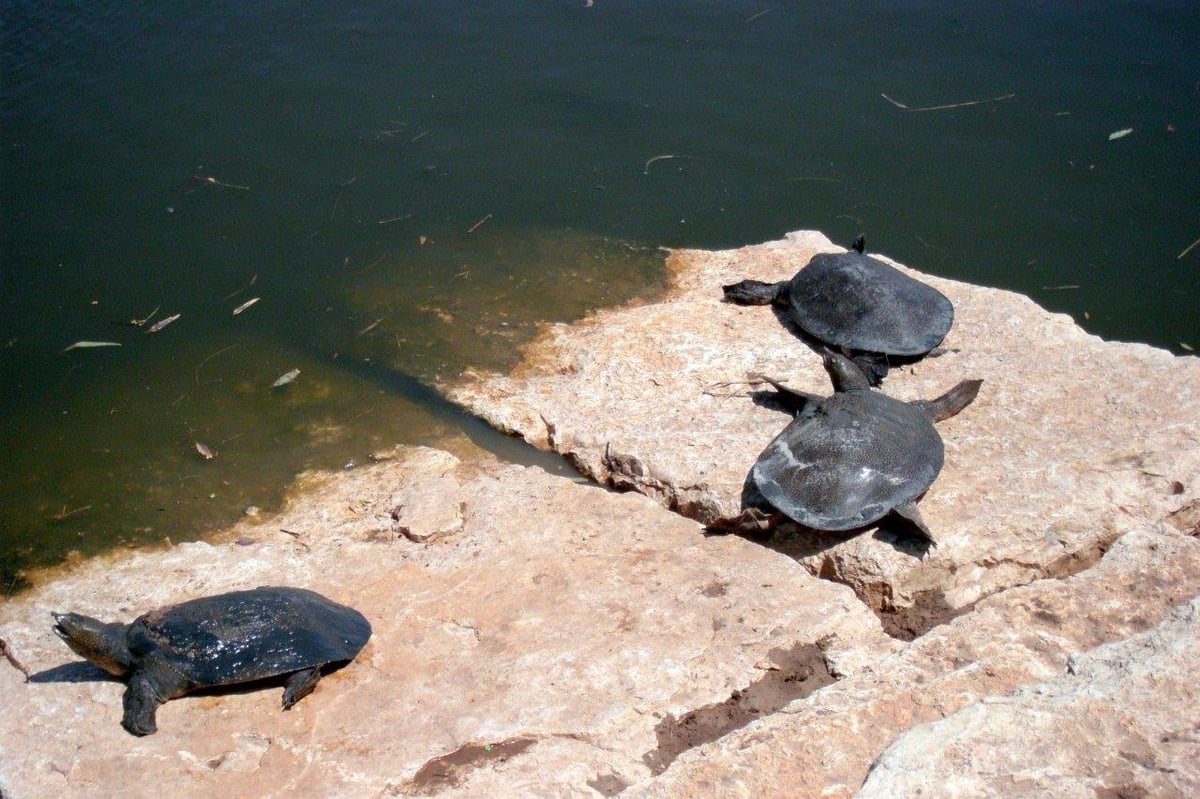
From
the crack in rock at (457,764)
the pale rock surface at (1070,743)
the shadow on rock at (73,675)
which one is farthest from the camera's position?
the shadow on rock at (73,675)

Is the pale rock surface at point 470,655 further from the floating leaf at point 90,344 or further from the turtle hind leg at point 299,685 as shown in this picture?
the floating leaf at point 90,344

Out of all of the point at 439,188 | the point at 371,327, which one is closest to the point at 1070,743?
the point at 371,327

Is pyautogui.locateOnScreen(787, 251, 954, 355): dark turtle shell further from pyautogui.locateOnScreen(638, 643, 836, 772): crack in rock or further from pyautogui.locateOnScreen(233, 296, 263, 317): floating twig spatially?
pyautogui.locateOnScreen(233, 296, 263, 317): floating twig

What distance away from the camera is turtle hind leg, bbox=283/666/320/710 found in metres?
3.79

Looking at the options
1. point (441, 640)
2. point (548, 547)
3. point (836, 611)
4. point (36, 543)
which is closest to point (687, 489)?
point (548, 547)

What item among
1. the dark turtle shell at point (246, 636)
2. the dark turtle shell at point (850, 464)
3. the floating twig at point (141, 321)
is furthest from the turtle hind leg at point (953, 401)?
the floating twig at point (141, 321)

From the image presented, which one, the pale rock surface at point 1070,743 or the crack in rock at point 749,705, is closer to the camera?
the pale rock surface at point 1070,743

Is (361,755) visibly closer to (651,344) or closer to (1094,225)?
(651,344)

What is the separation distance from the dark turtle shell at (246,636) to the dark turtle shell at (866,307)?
3134mm

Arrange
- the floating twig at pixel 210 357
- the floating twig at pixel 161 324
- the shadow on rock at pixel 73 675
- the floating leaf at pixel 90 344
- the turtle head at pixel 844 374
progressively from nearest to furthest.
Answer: the shadow on rock at pixel 73 675 → the turtle head at pixel 844 374 → the floating twig at pixel 210 357 → the floating leaf at pixel 90 344 → the floating twig at pixel 161 324

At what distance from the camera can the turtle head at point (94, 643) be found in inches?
153

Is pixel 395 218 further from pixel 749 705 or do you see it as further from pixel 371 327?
pixel 749 705

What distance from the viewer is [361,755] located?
3.50m

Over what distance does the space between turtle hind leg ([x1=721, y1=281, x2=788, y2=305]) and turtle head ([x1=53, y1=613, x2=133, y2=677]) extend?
396cm
